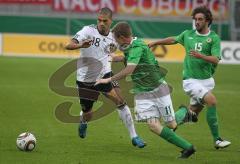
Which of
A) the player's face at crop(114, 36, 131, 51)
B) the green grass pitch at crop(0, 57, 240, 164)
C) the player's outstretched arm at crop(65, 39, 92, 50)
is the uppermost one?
the player's face at crop(114, 36, 131, 51)

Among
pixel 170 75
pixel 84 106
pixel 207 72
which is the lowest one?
pixel 170 75

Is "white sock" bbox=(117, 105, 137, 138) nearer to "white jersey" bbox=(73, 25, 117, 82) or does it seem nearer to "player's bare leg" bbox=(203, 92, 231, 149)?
"white jersey" bbox=(73, 25, 117, 82)

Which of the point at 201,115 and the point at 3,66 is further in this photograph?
the point at 3,66

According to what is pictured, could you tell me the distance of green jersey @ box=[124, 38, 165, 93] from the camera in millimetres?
10875

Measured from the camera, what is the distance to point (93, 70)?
1305 centimetres

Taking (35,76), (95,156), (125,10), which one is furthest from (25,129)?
(125,10)

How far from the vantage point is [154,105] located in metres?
11.2

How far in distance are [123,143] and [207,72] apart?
76.9 inches

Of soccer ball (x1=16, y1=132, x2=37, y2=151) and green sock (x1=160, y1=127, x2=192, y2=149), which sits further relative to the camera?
soccer ball (x1=16, y1=132, x2=37, y2=151)

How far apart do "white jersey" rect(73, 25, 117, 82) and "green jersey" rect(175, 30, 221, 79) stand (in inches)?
54.0

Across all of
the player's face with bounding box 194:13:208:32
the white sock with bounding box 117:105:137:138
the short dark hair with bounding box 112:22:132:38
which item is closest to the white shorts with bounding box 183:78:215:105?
the player's face with bounding box 194:13:208:32

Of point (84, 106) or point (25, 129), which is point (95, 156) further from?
point (25, 129)

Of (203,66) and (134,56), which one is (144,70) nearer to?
(134,56)

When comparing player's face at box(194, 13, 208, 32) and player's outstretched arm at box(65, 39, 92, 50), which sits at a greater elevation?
player's face at box(194, 13, 208, 32)
